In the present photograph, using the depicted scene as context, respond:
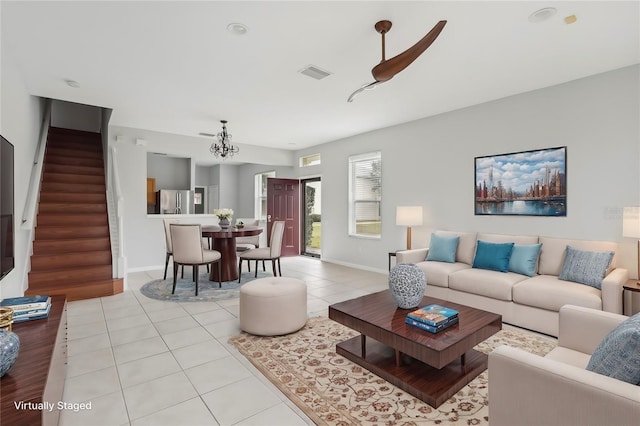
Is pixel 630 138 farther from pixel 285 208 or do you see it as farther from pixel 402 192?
pixel 285 208

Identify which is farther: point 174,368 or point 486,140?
point 486,140

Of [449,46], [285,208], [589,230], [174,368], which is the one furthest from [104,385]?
[285,208]

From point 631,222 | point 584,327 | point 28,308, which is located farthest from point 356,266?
point 28,308

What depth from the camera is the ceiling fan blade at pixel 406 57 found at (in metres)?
2.14

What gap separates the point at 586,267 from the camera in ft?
10.5

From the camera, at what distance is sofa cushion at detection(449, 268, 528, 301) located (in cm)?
342

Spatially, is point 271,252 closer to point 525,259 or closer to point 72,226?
point 72,226

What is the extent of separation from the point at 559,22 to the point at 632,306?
2685 millimetres

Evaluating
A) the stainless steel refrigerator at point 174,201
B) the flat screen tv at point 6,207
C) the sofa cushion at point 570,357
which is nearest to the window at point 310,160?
the stainless steel refrigerator at point 174,201

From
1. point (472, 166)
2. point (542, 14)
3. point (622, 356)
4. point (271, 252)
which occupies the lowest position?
point (271, 252)

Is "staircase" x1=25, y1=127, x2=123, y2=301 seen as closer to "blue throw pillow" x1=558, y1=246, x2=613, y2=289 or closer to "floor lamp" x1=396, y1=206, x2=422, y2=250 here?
"floor lamp" x1=396, y1=206, x2=422, y2=250

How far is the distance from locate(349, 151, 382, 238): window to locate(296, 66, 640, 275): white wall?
185mm

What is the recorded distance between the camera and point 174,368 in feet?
8.29

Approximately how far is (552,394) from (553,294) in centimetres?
220
